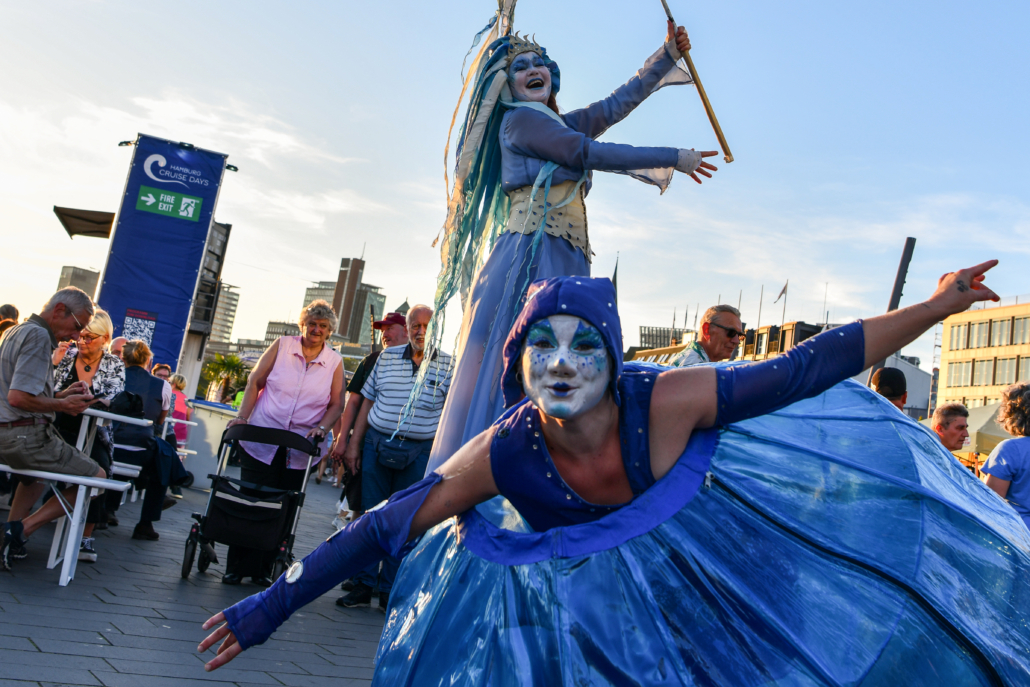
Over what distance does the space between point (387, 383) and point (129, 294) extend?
11.7 metres

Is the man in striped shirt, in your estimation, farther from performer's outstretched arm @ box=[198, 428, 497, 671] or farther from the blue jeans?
performer's outstretched arm @ box=[198, 428, 497, 671]

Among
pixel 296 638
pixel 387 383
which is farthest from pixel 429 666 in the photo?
pixel 387 383

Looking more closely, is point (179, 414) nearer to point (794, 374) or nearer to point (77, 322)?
point (77, 322)

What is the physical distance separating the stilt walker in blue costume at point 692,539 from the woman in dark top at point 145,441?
5046 mm

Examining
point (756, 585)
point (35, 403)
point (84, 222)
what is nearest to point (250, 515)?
point (35, 403)

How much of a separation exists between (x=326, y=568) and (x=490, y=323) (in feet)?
4.66


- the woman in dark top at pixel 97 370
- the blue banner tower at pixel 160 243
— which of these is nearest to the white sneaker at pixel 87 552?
the woman in dark top at pixel 97 370

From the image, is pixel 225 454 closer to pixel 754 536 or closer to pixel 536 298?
pixel 536 298

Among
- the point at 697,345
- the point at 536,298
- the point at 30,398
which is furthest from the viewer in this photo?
the point at 697,345

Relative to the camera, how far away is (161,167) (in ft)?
51.2

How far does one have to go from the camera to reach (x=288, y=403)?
18.7 feet

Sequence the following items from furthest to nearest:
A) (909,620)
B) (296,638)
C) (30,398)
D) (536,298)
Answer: (30,398), (296,638), (536,298), (909,620)

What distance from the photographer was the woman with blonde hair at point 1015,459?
15.9ft

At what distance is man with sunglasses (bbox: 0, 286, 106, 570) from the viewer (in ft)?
15.6
